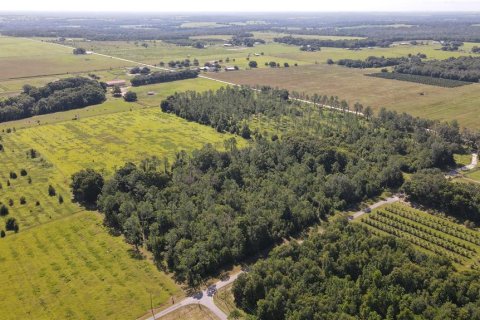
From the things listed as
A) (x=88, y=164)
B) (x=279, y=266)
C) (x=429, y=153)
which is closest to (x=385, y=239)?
(x=279, y=266)

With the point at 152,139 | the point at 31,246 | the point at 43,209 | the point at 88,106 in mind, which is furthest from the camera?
the point at 88,106

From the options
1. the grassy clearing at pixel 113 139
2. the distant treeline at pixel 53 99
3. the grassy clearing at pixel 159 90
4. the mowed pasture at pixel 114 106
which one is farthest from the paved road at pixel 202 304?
the distant treeline at pixel 53 99

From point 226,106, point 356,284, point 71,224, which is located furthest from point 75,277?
Result: point 226,106

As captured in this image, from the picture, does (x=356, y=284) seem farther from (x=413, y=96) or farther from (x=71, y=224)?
(x=413, y=96)

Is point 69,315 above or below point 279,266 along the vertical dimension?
below

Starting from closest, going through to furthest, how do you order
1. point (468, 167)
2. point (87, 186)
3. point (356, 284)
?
point (356, 284) < point (87, 186) < point (468, 167)

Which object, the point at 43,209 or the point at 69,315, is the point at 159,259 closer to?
the point at 69,315
